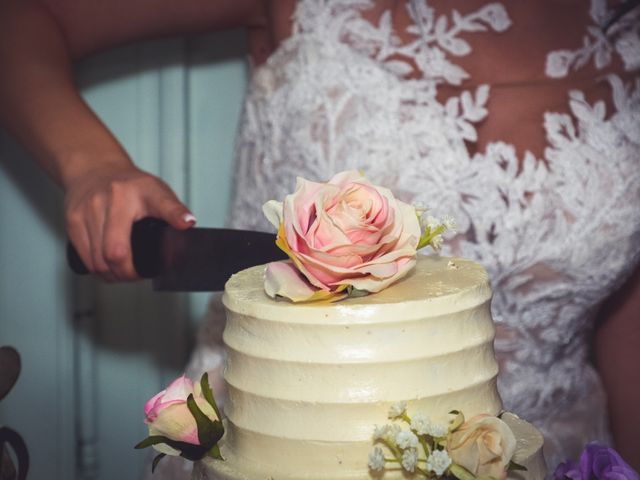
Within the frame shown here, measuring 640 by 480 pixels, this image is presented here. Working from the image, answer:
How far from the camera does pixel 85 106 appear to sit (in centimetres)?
134

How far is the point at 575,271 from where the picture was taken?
1.26 metres

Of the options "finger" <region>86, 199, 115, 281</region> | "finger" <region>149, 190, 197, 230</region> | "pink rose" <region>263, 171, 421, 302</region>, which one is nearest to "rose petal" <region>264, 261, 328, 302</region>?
"pink rose" <region>263, 171, 421, 302</region>

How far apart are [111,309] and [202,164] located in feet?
0.99

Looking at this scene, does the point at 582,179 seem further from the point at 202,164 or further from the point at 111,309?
the point at 111,309

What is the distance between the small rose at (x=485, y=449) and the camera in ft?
1.89

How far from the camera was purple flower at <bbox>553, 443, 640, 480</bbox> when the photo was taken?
2.06 feet

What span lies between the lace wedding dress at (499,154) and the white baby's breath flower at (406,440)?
0.68 meters

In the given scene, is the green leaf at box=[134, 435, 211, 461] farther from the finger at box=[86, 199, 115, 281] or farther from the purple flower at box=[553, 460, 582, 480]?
the finger at box=[86, 199, 115, 281]

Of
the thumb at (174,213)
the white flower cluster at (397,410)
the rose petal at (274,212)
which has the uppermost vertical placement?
the rose petal at (274,212)

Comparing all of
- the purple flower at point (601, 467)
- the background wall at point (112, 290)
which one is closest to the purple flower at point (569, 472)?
the purple flower at point (601, 467)

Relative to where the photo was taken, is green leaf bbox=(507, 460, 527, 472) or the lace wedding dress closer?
green leaf bbox=(507, 460, 527, 472)

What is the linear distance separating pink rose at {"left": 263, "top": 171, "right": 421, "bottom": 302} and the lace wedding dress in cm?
60

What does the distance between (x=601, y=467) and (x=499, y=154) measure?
0.68 metres

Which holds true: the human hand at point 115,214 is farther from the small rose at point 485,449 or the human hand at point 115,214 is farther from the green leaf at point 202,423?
the small rose at point 485,449
